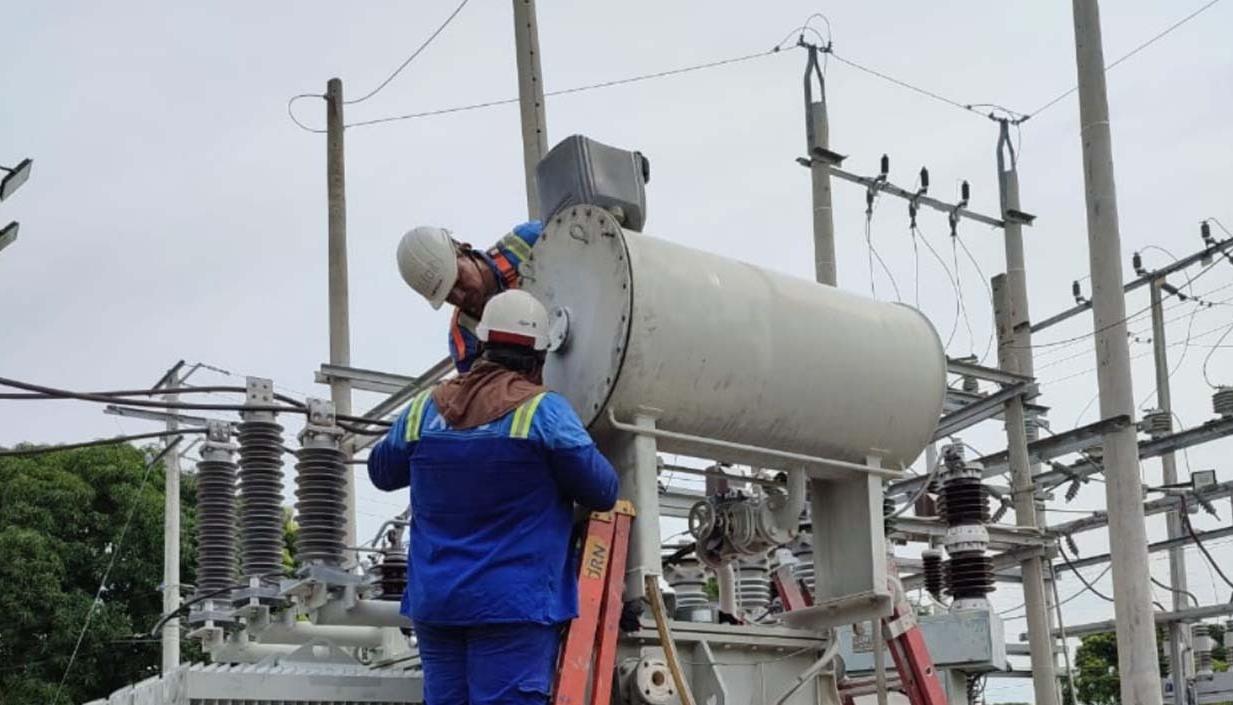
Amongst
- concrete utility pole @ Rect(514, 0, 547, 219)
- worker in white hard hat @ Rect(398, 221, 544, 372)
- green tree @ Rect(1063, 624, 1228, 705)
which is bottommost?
green tree @ Rect(1063, 624, 1228, 705)

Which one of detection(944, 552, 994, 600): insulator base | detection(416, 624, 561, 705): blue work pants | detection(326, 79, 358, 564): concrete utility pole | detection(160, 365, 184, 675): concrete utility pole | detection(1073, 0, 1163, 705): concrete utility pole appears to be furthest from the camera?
detection(160, 365, 184, 675): concrete utility pole

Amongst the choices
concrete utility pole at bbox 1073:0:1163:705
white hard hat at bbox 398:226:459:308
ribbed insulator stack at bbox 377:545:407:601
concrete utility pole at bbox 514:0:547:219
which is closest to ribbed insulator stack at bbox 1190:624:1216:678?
concrete utility pole at bbox 1073:0:1163:705

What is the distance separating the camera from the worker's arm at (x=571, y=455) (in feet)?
13.9

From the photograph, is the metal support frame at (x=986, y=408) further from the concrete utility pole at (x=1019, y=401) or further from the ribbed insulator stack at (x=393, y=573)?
the ribbed insulator stack at (x=393, y=573)

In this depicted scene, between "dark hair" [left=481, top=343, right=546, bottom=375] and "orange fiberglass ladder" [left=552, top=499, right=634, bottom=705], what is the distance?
0.50 meters

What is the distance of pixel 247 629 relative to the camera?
7.04 meters

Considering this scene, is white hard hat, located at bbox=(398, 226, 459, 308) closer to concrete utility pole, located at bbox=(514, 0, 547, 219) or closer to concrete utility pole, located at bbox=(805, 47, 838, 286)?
concrete utility pole, located at bbox=(514, 0, 547, 219)

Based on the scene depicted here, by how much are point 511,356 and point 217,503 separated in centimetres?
331

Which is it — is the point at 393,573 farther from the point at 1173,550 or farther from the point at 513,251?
the point at 1173,550

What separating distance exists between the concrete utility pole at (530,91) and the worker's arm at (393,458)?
16.5ft

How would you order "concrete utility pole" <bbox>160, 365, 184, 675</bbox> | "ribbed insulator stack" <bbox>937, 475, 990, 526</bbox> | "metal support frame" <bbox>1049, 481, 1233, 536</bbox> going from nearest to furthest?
"ribbed insulator stack" <bbox>937, 475, 990, 526</bbox> → "metal support frame" <bbox>1049, 481, 1233, 536</bbox> → "concrete utility pole" <bbox>160, 365, 184, 675</bbox>

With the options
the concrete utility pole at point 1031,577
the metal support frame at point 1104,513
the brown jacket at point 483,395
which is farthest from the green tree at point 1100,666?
the brown jacket at point 483,395

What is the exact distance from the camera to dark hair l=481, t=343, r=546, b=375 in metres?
4.51

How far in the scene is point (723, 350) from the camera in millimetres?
4789
